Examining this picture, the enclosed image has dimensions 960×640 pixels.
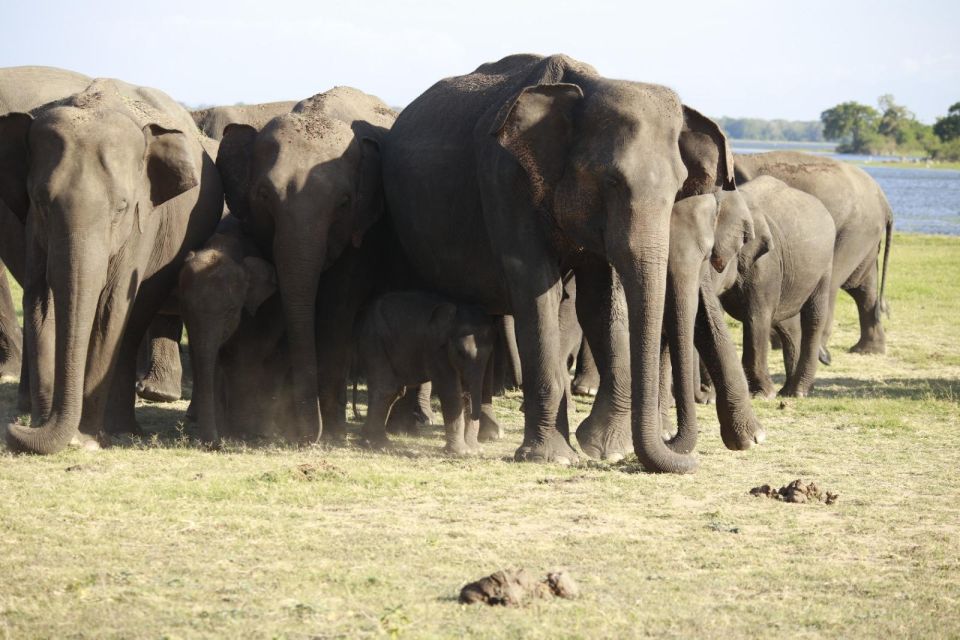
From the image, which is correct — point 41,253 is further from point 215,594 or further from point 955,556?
point 955,556

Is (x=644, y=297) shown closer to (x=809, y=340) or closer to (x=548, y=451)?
(x=548, y=451)

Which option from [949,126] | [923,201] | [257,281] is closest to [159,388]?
[257,281]

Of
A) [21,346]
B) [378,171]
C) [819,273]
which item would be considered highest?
[378,171]

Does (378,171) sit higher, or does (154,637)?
(378,171)

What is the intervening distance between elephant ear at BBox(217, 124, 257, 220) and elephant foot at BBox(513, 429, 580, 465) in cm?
270

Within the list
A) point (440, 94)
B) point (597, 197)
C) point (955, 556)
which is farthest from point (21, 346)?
point (955, 556)

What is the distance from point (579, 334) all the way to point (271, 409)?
2.73 meters

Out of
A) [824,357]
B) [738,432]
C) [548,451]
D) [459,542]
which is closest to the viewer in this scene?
[459,542]

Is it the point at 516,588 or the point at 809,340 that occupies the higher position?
the point at 516,588

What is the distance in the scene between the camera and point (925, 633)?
5.66 metres

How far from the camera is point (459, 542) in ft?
22.6

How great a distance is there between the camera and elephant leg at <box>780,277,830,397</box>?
12945 mm

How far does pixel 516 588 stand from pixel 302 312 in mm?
4195

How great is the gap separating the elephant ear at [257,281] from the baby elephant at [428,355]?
66 cm
